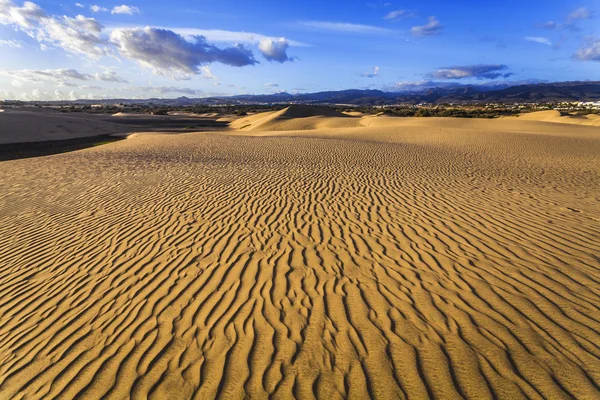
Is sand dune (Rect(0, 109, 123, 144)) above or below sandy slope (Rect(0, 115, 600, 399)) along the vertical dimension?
below

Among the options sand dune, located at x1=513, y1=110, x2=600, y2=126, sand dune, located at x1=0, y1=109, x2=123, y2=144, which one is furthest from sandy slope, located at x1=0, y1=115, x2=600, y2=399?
sand dune, located at x1=513, y1=110, x2=600, y2=126

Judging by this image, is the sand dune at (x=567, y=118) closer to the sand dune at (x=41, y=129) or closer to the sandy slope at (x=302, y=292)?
the sandy slope at (x=302, y=292)

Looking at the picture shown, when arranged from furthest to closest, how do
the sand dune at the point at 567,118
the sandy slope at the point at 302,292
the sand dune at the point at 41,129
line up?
1. the sand dune at the point at 567,118
2. the sand dune at the point at 41,129
3. the sandy slope at the point at 302,292

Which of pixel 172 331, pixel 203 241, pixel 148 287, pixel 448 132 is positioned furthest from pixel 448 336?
pixel 448 132

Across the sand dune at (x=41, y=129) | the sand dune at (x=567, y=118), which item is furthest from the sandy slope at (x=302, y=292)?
the sand dune at (x=567, y=118)

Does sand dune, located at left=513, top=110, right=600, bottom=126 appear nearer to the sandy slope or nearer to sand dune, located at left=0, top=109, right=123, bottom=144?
the sandy slope

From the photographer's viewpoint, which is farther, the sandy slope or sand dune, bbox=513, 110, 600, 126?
sand dune, bbox=513, 110, 600, 126

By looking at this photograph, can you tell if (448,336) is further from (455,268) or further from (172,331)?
(172,331)

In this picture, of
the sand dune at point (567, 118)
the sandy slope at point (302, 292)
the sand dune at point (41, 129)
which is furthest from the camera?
the sand dune at point (567, 118)

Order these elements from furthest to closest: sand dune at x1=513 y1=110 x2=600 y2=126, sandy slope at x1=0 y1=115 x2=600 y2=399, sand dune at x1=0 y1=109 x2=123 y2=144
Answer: sand dune at x1=513 y1=110 x2=600 y2=126, sand dune at x1=0 y1=109 x2=123 y2=144, sandy slope at x1=0 y1=115 x2=600 y2=399

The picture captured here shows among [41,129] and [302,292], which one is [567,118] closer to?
[302,292]
